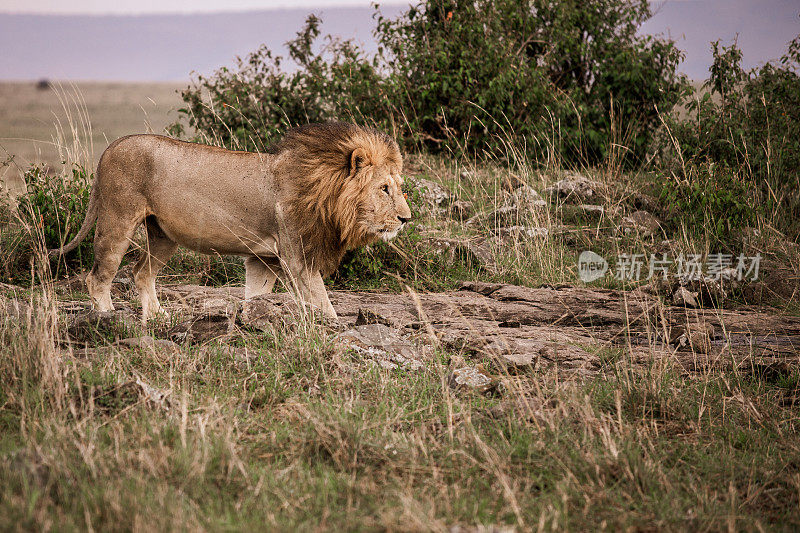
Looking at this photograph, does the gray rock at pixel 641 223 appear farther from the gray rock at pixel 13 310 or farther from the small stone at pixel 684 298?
the gray rock at pixel 13 310

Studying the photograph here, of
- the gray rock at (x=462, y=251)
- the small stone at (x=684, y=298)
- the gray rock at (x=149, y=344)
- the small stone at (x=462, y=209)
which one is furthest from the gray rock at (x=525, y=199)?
the gray rock at (x=149, y=344)

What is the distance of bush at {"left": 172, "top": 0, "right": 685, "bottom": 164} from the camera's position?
1034 centimetres

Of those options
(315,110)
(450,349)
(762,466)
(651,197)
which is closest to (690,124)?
(651,197)

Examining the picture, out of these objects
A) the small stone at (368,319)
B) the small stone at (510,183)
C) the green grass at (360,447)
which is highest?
the small stone at (510,183)

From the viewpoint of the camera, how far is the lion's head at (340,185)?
18.4 feet

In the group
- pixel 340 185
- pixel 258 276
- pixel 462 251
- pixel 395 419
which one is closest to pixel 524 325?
pixel 340 185

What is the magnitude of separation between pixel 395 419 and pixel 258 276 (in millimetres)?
2833

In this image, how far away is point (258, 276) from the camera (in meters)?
6.18

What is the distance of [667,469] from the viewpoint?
346cm

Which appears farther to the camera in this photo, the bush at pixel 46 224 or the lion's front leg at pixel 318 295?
the bush at pixel 46 224

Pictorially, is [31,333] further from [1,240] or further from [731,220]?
[731,220]

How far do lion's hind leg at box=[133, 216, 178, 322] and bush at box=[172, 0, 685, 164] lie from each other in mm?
3798

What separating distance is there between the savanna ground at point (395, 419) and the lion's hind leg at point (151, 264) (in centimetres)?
18

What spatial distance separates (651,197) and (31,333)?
7.70 m
